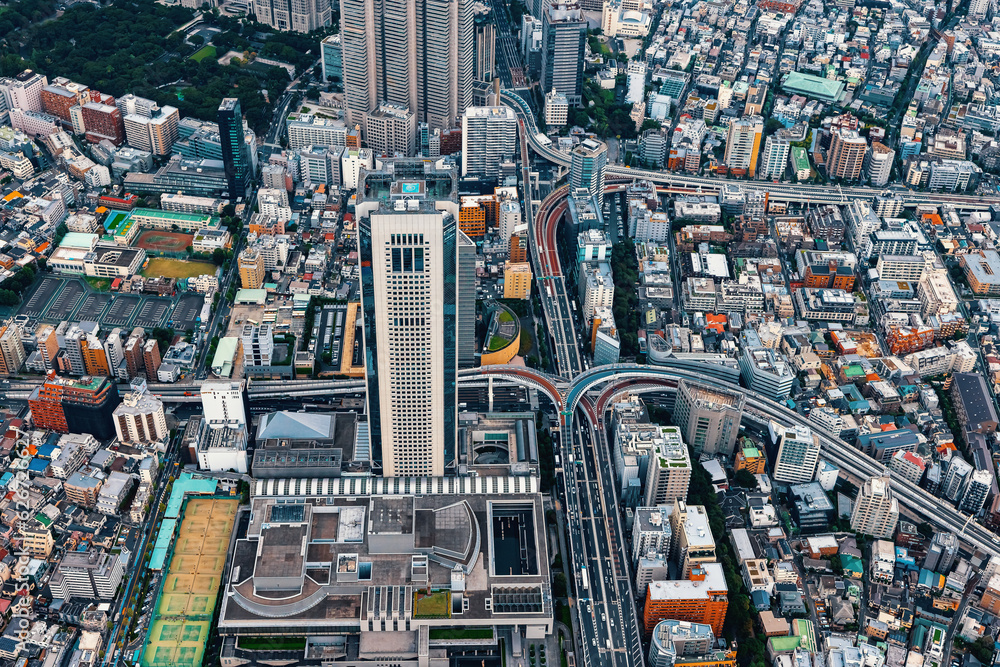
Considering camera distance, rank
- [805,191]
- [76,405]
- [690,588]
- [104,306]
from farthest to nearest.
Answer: [805,191] < [104,306] < [76,405] < [690,588]

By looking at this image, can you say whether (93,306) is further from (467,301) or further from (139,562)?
(467,301)

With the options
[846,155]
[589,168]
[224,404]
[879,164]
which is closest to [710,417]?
[589,168]

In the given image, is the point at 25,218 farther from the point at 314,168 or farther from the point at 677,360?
the point at 677,360

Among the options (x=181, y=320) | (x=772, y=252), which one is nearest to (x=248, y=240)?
(x=181, y=320)

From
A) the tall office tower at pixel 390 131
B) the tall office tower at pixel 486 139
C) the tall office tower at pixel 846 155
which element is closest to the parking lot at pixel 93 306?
the tall office tower at pixel 390 131

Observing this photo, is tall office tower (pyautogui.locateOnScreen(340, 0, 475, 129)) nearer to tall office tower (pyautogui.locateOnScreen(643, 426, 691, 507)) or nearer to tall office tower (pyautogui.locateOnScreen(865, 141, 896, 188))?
tall office tower (pyautogui.locateOnScreen(865, 141, 896, 188))

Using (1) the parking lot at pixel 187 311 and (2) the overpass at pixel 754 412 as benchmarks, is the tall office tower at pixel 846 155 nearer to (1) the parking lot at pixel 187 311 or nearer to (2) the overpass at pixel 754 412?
(2) the overpass at pixel 754 412
